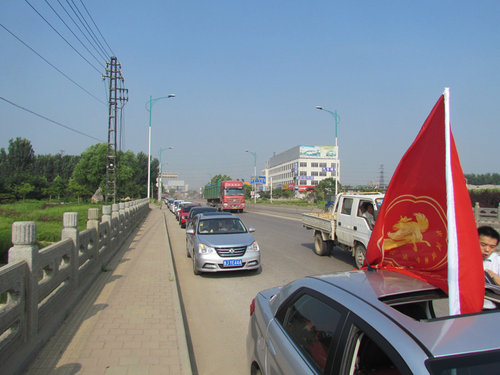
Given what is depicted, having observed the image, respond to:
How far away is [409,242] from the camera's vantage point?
3123 mm

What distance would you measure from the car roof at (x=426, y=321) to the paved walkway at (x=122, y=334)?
222cm

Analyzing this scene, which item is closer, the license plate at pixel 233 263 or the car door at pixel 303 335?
the car door at pixel 303 335

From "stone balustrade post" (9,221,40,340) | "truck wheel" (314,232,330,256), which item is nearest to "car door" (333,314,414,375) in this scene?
"stone balustrade post" (9,221,40,340)

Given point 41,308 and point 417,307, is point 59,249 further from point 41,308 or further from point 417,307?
point 417,307

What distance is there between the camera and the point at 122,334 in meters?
4.54

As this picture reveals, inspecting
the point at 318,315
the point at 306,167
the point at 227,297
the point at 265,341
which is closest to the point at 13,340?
the point at 265,341

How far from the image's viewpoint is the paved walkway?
145 inches

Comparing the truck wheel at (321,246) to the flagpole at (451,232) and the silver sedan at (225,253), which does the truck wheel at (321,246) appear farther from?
the flagpole at (451,232)

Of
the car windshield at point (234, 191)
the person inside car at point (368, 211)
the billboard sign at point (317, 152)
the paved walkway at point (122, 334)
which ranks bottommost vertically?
the paved walkway at point (122, 334)

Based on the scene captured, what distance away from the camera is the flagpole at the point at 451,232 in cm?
223

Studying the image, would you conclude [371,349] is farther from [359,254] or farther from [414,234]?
[359,254]

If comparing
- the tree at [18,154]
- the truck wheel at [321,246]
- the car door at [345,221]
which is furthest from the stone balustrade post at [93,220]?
the tree at [18,154]

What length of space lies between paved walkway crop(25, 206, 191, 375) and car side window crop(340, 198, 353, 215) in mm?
4840

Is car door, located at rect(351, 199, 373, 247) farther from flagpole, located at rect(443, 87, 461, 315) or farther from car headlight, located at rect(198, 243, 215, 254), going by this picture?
flagpole, located at rect(443, 87, 461, 315)
